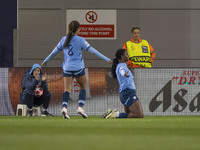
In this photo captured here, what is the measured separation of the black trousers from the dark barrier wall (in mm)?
6295

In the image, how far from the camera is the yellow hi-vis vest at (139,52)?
38.7 feet

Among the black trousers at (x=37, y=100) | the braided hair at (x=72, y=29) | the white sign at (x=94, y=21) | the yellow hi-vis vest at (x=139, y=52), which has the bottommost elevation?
the black trousers at (x=37, y=100)

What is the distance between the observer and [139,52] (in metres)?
11.8

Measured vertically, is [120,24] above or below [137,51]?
above

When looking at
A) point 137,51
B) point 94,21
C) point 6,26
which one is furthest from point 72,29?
point 6,26

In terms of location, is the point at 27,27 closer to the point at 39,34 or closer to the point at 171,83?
the point at 39,34

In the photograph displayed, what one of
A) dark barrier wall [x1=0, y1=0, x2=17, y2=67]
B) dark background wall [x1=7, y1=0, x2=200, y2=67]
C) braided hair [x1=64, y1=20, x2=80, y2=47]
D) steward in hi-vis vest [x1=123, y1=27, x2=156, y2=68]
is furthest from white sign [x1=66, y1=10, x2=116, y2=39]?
braided hair [x1=64, y1=20, x2=80, y2=47]

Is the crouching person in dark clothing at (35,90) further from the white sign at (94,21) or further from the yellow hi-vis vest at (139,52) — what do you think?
the white sign at (94,21)

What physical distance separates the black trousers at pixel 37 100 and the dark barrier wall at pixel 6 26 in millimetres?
6295

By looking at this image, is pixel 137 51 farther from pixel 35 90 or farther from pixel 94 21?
pixel 94 21

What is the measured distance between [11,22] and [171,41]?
5251 millimetres

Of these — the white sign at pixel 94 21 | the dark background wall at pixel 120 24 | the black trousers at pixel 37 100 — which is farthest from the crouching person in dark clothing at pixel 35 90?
the white sign at pixel 94 21

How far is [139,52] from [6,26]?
313 inches

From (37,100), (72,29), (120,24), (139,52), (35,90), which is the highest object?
(120,24)
